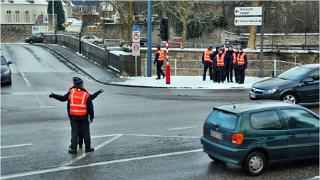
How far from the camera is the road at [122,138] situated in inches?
410

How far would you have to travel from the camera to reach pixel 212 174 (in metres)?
10.2

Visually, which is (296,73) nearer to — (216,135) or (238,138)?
(216,135)

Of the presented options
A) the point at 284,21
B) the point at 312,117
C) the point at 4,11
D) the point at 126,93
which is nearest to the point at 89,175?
the point at 312,117

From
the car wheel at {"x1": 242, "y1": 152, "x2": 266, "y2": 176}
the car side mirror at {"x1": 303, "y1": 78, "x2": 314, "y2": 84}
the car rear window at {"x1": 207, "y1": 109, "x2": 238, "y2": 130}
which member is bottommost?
the car wheel at {"x1": 242, "y1": 152, "x2": 266, "y2": 176}

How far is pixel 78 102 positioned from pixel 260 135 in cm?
409

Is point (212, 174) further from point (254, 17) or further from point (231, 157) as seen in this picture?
point (254, 17)

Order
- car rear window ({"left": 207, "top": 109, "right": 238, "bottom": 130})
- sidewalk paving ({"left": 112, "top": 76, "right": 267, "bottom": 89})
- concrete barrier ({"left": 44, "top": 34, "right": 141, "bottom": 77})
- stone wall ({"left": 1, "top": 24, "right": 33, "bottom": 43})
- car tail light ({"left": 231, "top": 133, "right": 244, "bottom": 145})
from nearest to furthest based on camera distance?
car tail light ({"left": 231, "top": 133, "right": 244, "bottom": 145})
car rear window ({"left": 207, "top": 109, "right": 238, "bottom": 130})
sidewalk paving ({"left": 112, "top": 76, "right": 267, "bottom": 89})
concrete barrier ({"left": 44, "top": 34, "right": 141, "bottom": 77})
stone wall ({"left": 1, "top": 24, "right": 33, "bottom": 43})

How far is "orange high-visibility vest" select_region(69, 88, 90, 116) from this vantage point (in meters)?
11.7

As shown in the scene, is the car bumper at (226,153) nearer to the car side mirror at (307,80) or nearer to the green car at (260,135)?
the green car at (260,135)

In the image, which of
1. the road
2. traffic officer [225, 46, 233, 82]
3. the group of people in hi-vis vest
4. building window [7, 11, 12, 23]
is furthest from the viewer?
building window [7, 11, 12, 23]

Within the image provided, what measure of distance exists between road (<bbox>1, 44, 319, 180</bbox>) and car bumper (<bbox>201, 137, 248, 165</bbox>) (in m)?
0.32

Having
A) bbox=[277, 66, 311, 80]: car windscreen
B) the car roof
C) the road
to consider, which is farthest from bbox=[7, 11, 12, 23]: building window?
the car roof

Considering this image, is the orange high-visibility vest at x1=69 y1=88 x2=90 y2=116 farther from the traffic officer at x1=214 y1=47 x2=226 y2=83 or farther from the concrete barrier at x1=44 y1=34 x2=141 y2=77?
the concrete barrier at x1=44 y1=34 x2=141 y2=77

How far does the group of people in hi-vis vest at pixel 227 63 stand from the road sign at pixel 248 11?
2.70 meters
